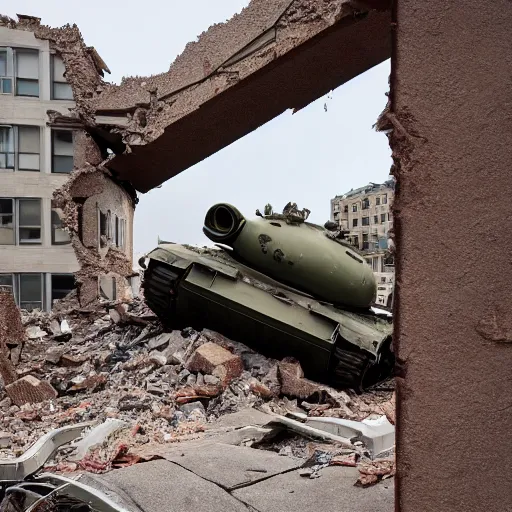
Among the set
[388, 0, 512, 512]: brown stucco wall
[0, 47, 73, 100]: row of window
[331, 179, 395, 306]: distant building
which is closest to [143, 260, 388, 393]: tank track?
[388, 0, 512, 512]: brown stucco wall

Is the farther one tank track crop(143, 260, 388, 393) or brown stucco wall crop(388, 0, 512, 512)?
tank track crop(143, 260, 388, 393)

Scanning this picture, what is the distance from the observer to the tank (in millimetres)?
6602

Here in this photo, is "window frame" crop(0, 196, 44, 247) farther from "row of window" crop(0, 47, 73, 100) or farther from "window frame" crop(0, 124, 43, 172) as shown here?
"row of window" crop(0, 47, 73, 100)

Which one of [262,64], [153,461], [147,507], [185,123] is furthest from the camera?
[185,123]

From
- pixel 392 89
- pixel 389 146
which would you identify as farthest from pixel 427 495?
pixel 392 89

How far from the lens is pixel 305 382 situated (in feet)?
20.7

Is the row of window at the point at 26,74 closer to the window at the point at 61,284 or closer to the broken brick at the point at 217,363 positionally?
the window at the point at 61,284

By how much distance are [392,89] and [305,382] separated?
17.0 ft

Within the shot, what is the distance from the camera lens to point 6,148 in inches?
A: 464

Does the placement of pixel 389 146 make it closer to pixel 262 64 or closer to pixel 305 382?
pixel 305 382

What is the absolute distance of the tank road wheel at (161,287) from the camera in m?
6.88

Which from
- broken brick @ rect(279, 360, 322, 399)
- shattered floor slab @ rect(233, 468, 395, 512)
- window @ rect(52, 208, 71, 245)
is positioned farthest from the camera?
window @ rect(52, 208, 71, 245)

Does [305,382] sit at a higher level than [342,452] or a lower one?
lower

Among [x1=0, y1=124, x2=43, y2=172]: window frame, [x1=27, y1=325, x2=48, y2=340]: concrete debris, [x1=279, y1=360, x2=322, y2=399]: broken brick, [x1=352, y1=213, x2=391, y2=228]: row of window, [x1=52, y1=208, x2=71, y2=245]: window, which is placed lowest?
[x1=27, y1=325, x2=48, y2=340]: concrete debris
